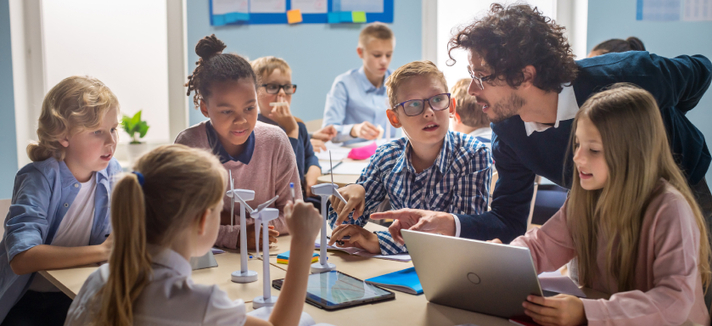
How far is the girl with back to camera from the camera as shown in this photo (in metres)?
1.88

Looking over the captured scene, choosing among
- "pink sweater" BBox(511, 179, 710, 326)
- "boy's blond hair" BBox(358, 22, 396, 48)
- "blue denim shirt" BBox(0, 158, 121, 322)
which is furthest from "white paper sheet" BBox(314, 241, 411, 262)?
"boy's blond hair" BBox(358, 22, 396, 48)

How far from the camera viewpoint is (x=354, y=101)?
440 centimetres

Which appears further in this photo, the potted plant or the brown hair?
the potted plant

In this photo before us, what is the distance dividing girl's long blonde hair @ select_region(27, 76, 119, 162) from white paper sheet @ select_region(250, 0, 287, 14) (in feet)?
9.44

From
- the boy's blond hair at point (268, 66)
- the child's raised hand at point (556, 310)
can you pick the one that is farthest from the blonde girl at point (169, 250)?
the boy's blond hair at point (268, 66)

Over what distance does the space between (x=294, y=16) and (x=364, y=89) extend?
0.83 m

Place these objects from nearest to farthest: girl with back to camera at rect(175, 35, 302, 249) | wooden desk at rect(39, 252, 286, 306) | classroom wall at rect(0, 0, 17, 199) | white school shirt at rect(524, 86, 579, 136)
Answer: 1. wooden desk at rect(39, 252, 286, 306)
2. white school shirt at rect(524, 86, 579, 136)
3. girl with back to camera at rect(175, 35, 302, 249)
4. classroom wall at rect(0, 0, 17, 199)

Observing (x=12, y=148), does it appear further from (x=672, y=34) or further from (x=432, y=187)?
(x=672, y=34)

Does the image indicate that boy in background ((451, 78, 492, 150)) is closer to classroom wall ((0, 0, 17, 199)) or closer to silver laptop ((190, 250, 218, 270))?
silver laptop ((190, 250, 218, 270))

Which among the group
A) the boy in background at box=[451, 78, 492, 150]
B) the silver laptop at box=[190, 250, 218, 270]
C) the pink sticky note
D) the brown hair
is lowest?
→ the silver laptop at box=[190, 250, 218, 270]

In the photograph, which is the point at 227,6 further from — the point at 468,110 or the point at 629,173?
the point at 629,173

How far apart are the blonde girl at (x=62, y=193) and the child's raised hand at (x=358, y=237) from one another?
0.66m

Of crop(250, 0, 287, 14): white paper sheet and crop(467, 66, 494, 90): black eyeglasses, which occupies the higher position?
crop(250, 0, 287, 14): white paper sheet

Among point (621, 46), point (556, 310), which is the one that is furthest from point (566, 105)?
point (621, 46)
